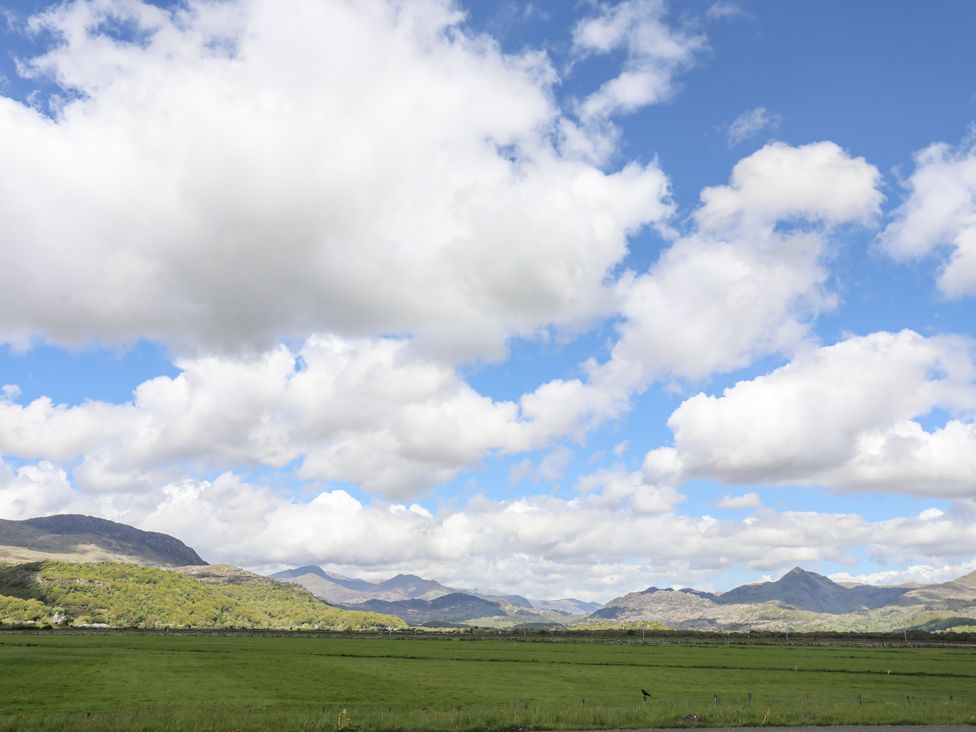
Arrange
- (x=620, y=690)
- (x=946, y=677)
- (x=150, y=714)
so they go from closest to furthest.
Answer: (x=150, y=714)
(x=620, y=690)
(x=946, y=677)

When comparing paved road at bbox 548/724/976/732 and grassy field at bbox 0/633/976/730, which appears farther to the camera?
grassy field at bbox 0/633/976/730

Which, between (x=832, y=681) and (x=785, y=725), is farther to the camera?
(x=832, y=681)

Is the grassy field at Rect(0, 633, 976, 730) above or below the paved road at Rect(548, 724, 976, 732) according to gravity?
below

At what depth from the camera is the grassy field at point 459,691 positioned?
4175 cm

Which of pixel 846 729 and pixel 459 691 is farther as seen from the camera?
pixel 459 691

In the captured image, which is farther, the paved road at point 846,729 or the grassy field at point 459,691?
the grassy field at point 459,691

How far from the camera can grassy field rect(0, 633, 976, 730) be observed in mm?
41750

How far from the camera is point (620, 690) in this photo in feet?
247

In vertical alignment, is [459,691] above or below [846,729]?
below

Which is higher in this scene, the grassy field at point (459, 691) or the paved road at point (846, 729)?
the paved road at point (846, 729)

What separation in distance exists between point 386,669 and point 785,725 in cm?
7262

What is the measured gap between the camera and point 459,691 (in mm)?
71812

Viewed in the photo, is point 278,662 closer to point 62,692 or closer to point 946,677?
point 62,692

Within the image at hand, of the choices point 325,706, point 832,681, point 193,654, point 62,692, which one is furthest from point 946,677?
point 193,654
